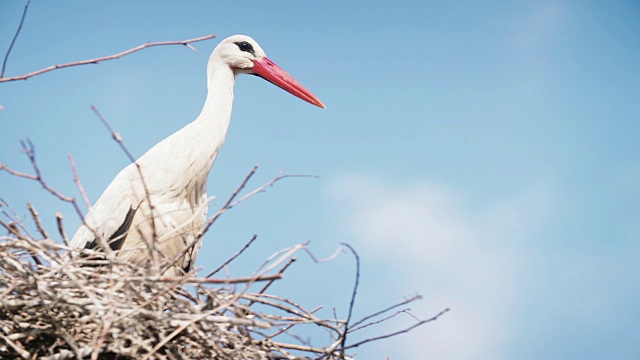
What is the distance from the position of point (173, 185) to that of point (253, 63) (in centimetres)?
102

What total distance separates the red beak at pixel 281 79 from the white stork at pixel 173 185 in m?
0.14

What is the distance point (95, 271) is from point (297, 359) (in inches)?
30.1

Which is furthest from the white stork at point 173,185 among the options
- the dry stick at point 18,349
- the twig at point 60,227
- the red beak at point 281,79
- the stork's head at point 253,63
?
the dry stick at point 18,349

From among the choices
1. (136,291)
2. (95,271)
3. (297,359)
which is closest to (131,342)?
(136,291)

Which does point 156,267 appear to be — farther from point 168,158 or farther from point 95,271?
point 168,158

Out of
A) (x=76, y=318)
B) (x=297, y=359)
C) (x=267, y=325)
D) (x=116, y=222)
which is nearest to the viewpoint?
(x=267, y=325)

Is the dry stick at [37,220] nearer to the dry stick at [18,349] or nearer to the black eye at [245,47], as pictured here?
the dry stick at [18,349]

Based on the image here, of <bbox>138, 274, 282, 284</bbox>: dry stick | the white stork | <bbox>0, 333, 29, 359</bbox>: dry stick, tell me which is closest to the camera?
<bbox>138, 274, 282, 284</bbox>: dry stick

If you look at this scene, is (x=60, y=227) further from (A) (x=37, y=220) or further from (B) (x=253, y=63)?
(B) (x=253, y=63)

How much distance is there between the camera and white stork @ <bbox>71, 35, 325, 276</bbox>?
3.35 meters

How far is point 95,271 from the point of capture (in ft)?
7.88

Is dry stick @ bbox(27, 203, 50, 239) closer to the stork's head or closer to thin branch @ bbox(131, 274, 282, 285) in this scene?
thin branch @ bbox(131, 274, 282, 285)

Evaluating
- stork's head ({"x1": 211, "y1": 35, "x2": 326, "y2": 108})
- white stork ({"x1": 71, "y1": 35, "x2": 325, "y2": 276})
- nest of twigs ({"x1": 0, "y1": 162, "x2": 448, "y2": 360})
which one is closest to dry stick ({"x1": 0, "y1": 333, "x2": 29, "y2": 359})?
nest of twigs ({"x1": 0, "y1": 162, "x2": 448, "y2": 360})

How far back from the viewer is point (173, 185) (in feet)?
11.3
